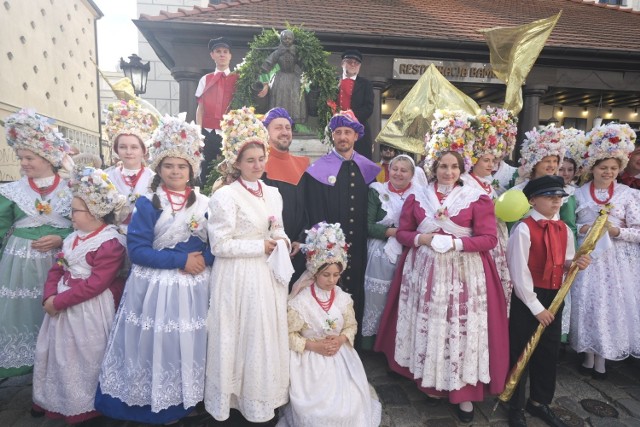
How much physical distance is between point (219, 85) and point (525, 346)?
511 cm

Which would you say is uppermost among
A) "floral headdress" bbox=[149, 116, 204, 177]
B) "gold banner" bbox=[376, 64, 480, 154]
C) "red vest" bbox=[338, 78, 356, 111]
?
"red vest" bbox=[338, 78, 356, 111]

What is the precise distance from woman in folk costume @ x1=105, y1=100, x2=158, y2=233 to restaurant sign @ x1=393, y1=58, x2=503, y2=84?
23.3ft

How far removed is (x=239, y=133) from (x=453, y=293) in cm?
218

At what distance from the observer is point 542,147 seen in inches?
Result: 146

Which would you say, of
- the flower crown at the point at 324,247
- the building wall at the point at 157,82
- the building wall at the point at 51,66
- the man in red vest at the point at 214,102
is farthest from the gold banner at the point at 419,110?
the building wall at the point at 51,66

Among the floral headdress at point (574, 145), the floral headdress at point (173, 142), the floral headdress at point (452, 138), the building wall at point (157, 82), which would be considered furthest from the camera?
the building wall at point (157, 82)

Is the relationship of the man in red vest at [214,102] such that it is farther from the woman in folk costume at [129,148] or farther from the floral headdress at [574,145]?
the floral headdress at [574,145]

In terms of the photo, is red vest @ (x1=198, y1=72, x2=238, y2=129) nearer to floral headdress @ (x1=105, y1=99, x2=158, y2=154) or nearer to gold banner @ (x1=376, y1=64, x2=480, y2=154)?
floral headdress @ (x1=105, y1=99, x2=158, y2=154)

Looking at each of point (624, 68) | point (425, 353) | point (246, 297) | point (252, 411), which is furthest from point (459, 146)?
point (624, 68)

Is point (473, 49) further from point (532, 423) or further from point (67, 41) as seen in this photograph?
point (67, 41)

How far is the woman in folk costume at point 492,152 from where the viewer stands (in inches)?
141

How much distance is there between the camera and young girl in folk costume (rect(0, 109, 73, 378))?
121 inches

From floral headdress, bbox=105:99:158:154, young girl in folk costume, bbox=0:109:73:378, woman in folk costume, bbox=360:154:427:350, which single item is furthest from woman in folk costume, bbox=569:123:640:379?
young girl in folk costume, bbox=0:109:73:378

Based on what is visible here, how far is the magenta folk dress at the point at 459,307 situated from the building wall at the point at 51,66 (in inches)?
468
